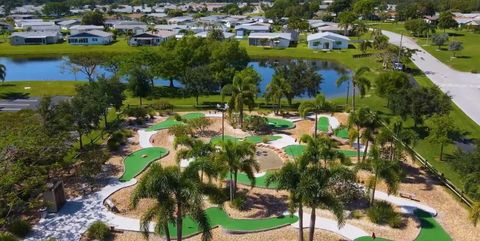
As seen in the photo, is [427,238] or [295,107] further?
[295,107]

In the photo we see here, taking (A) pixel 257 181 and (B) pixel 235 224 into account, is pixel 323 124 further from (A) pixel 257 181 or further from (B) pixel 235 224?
(B) pixel 235 224

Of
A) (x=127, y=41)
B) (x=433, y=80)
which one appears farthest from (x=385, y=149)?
(x=127, y=41)

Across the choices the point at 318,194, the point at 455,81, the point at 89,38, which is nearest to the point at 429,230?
the point at 318,194

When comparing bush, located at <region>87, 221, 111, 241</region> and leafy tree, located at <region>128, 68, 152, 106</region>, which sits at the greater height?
leafy tree, located at <region>128, 68, 152, 106</region>

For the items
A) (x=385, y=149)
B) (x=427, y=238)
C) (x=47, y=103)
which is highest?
(x=47, y=103)

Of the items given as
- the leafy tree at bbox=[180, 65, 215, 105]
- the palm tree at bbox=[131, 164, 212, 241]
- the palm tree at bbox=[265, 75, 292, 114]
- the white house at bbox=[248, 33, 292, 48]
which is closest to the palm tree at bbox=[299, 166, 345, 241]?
the palm tree at bbox=[131, 164, 212, 241]

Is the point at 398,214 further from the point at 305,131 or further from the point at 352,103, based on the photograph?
the point at 352,103

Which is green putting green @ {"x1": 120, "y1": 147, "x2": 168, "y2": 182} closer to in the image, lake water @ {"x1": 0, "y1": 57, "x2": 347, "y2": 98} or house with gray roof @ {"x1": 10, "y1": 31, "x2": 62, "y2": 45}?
lake water @ {"x1": 0, "y1": 57, "x2": 347, "y2": 98}
